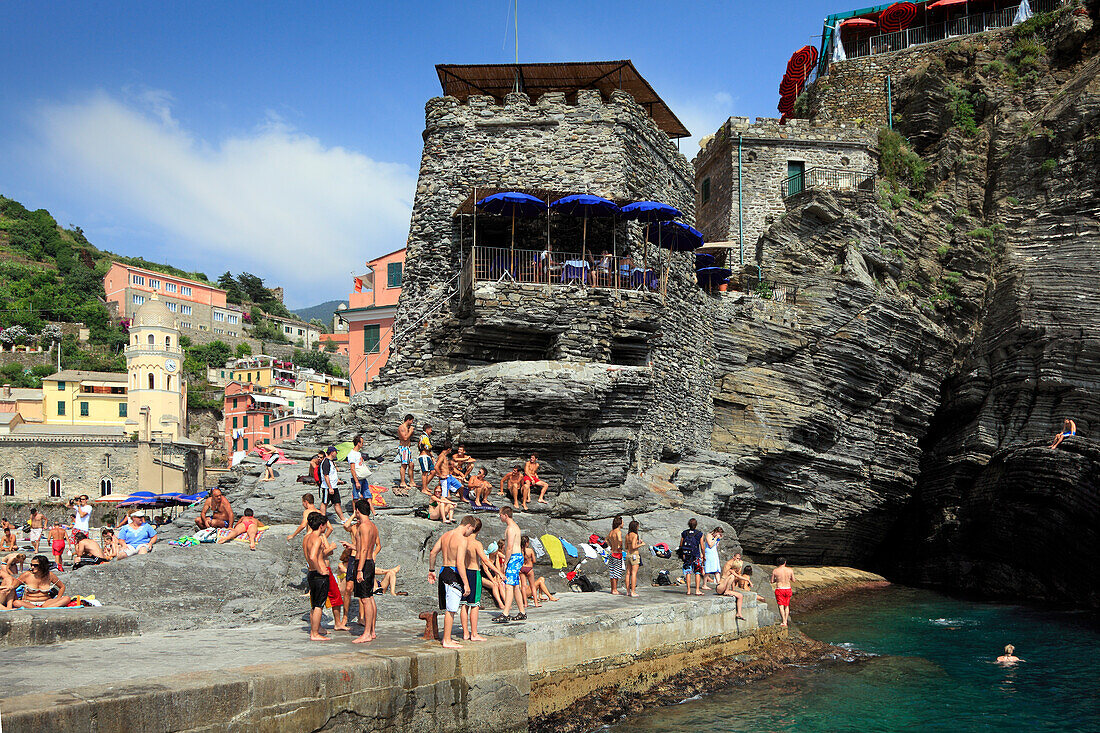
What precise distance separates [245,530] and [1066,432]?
73.7 ft

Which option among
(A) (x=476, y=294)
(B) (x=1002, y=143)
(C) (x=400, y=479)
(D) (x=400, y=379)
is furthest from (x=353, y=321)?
(B) (x=1002, y=143)

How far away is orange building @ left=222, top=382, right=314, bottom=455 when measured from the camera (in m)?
59.5

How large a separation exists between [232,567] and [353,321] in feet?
85.4

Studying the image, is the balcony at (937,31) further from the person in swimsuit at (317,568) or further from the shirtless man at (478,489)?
the person in swimsuit at (317,568)

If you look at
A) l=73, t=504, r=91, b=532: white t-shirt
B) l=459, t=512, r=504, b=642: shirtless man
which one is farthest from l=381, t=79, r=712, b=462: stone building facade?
l=459, t=512, r=504, b=642: shirtless man

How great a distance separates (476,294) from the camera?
20.0m

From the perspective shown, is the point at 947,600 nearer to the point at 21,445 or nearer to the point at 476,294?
the point at 476,294

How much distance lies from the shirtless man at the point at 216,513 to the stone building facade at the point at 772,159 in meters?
22.8

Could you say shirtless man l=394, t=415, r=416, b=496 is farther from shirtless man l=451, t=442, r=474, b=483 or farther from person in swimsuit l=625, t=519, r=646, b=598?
person in swimsuit l=625, t=519, r=646, b=598

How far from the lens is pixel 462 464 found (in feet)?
58.0

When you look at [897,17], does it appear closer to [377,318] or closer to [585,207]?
[585,207]

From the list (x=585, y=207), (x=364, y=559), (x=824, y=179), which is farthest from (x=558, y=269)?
(x=824, y=179)

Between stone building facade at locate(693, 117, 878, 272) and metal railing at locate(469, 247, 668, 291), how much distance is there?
11.2 meters

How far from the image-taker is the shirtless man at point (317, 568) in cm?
908
